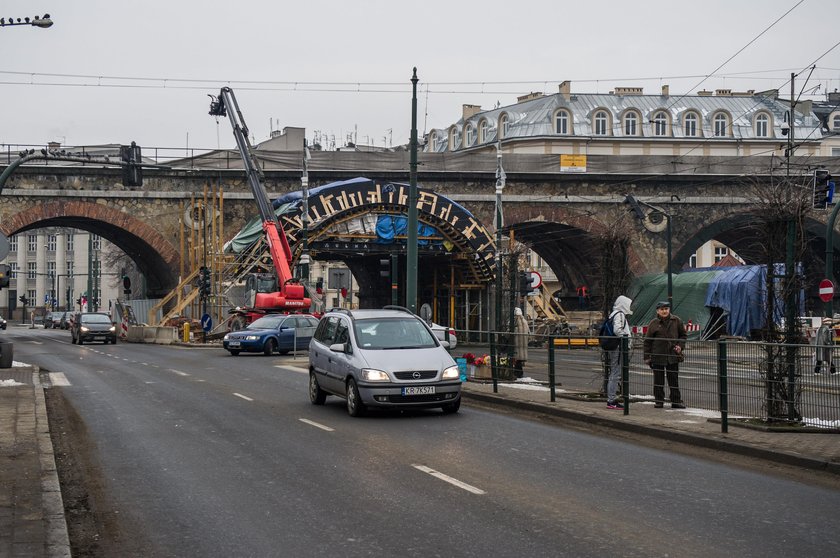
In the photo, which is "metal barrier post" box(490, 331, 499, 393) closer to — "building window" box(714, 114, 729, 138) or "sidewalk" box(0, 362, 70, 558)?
"sidewalk" box(0, 362, 70, 558)

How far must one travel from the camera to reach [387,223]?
46.4 meters

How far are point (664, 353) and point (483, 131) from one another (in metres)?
82.6

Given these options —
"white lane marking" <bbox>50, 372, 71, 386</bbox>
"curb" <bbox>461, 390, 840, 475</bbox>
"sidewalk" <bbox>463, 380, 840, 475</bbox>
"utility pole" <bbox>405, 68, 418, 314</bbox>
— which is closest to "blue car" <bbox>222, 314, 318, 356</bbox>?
"white lane marking" <bbox>50, 372, 71, 386</bbox>

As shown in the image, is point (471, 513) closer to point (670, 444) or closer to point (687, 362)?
point (670, 444)

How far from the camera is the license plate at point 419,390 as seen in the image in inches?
648

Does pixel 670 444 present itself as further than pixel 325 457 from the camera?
Yes

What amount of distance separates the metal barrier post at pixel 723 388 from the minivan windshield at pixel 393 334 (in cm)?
489

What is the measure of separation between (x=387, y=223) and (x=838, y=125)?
6965cm

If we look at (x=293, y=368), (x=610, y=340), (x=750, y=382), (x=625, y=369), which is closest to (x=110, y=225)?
(x=293, y=368)

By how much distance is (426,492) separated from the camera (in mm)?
9953

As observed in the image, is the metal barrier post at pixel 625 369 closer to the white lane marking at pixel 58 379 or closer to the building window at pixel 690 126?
the white lane marking at pixel 58 379

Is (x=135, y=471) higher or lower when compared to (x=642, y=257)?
lower

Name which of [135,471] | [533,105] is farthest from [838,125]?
[135,471]

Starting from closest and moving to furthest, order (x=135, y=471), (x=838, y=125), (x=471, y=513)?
1. (x=471, y=513)
2. (x=135, y=471)
3. (x=838, y=125)
